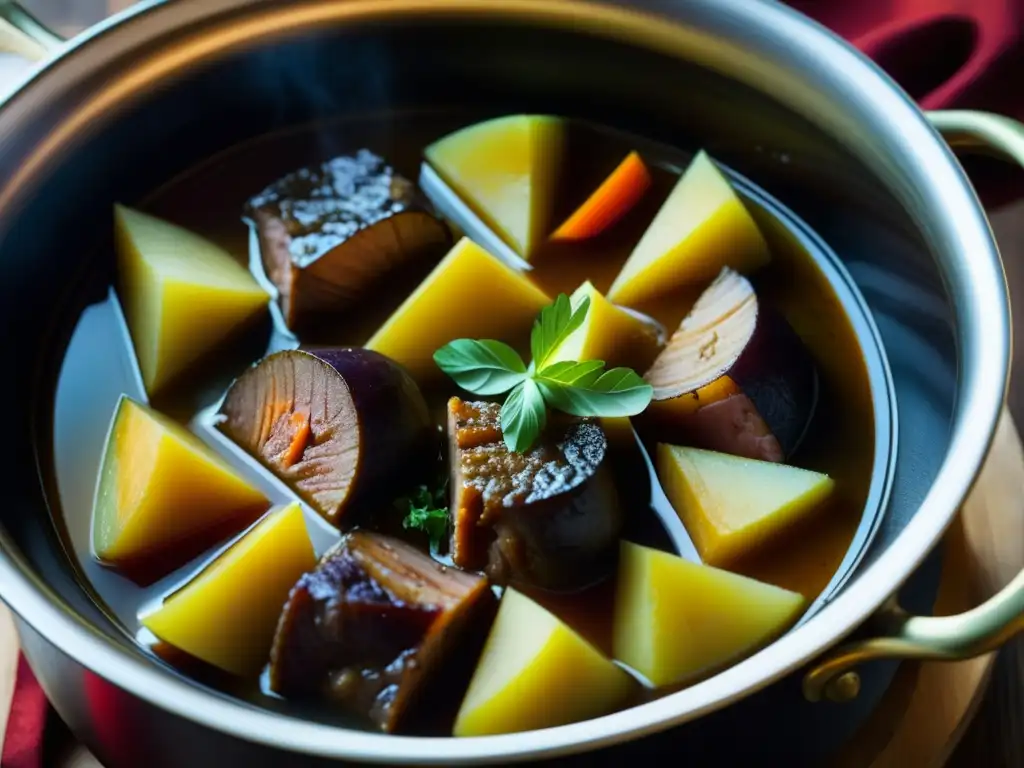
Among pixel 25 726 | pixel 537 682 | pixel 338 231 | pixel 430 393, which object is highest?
pixel 338 231

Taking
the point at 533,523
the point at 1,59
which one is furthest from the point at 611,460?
the point at 1,59

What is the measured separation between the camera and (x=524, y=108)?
85.4 inches

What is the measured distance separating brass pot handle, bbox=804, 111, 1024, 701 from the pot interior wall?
0.39 metres

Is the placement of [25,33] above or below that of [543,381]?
above

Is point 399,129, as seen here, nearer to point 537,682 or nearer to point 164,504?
point 164,504

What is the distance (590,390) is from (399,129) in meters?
0.90

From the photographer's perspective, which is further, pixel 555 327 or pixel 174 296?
pixel 174 296

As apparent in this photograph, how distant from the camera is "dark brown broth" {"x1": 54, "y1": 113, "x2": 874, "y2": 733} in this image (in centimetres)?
157

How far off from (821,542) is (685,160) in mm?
832

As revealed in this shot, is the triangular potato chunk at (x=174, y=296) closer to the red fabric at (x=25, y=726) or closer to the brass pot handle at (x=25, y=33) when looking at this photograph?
the brass pot handle at (x=25, y=33)

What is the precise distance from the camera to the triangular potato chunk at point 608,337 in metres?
1.70

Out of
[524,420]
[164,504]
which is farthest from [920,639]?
[164,504]

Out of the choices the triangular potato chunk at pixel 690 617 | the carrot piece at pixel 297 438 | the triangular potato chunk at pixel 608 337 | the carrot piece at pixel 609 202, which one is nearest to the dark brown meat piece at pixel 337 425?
the carrot piece at pixel 297 438

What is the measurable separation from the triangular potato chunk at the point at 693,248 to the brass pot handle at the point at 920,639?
2.57ft
